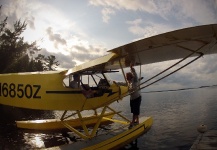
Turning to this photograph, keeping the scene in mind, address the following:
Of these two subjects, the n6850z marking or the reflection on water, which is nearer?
the n6850z marking

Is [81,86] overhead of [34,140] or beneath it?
overhead

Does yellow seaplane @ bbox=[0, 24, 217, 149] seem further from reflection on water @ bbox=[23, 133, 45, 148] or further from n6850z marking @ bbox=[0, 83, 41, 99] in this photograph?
reflection on water @ bbox=[23, 133, 45, 148]

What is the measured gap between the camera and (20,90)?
8242mm

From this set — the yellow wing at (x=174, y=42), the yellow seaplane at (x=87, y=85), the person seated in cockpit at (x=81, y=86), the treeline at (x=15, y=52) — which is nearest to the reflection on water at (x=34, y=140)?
the yellow seaplane at (x=87, y=85)

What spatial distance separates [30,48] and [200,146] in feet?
147

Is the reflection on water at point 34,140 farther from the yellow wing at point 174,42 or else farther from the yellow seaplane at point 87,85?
the yellow wing at point 174,42

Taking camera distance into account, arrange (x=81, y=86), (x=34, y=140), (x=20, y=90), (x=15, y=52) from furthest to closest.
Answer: (x=15, y=52) < (x=34, y=140) < (x=81, y=86) < (x=20, y=90)

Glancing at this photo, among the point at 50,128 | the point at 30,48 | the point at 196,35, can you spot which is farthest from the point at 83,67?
the point at 30,48

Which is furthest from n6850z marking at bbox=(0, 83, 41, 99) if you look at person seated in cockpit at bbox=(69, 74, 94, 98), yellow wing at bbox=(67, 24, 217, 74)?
yellow wing at bbox=(67, 24, 217, 74)

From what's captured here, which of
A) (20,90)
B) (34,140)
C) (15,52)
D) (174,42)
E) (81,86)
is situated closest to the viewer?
(174,42)

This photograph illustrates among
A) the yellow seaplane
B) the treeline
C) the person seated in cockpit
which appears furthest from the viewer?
the treeline

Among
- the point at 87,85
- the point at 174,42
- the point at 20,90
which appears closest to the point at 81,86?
the point at 87,85

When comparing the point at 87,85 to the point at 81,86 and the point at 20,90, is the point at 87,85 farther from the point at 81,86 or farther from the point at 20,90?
the point at 20,90

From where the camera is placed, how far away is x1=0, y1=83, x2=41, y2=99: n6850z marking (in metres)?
8.16
